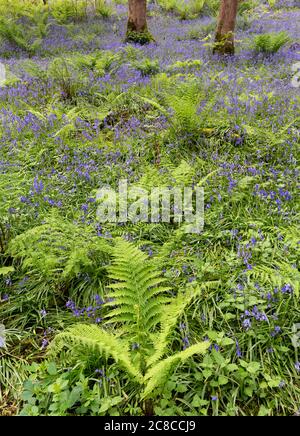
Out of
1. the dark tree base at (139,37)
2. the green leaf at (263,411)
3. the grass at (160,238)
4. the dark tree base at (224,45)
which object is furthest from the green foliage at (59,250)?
the dark tree base at (139,37)

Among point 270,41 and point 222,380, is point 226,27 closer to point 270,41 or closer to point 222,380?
point 270,41

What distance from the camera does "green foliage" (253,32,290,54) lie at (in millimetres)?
8062

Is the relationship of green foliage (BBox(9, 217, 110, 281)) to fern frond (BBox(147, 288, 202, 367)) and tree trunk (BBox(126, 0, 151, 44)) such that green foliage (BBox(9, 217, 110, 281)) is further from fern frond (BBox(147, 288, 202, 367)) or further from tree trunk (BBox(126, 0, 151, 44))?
tree trunk (BBox(126, 0, 151, 44))

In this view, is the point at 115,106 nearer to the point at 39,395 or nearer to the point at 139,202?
the point at 139,202

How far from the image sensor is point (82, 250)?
284 centimetres

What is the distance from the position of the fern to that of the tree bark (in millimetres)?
8551

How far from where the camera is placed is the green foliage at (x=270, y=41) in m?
8.06

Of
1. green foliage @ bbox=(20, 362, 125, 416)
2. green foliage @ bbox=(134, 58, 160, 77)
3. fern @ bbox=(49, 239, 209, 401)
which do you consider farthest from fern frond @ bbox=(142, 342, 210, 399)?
green foliage @ bbox=(134, 58, 160, 77)

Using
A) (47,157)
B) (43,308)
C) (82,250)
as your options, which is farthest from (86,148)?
(43,308)

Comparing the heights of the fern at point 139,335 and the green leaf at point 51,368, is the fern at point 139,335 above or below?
above

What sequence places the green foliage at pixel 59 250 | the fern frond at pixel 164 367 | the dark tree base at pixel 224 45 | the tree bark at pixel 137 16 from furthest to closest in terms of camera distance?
the tree bark at pixel 137 16 → the dark tree base at pixel 224 45 → the green foliage at pixel 59 250 → the fern frond at pixel 164 367

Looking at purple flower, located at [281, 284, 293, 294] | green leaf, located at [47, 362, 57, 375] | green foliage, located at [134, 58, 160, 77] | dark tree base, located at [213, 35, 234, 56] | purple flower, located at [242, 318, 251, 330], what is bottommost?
green leaf, located at [47, 362, 57, 375]

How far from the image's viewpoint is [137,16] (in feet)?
30.7

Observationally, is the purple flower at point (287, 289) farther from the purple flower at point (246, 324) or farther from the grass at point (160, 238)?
the purple flower at point (246, 324)
